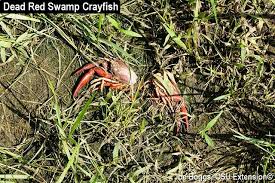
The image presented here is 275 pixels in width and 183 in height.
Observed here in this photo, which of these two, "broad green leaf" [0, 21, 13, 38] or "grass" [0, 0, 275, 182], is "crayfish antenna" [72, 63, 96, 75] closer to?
"grass" [0, 0, 275, 182]

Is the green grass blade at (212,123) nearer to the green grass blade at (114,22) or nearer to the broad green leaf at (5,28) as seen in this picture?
the green grass blade at (114,22)

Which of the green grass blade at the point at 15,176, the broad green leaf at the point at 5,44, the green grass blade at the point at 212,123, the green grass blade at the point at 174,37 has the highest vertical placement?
the green grass blade at the point at 174,37

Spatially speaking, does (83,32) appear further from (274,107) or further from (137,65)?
(274,107)

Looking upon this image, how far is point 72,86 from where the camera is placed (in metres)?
2.83

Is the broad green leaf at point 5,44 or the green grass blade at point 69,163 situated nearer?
the green grass blade at point 69,163

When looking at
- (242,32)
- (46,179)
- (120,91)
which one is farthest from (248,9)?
(46,179)

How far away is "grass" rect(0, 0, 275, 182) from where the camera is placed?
2.77 meters

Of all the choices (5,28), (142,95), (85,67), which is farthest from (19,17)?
(142,95)

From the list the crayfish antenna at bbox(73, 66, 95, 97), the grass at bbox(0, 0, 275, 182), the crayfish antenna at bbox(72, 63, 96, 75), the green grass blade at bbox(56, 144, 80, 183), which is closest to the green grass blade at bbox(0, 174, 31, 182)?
the grass at bbox(0, 0, 275, 182)

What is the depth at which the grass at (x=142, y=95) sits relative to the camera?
277 centimetres

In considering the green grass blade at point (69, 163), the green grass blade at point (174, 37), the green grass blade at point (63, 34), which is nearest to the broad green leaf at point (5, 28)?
the green grass blade at point (63, 34)

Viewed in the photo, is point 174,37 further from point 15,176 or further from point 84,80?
point 15,176

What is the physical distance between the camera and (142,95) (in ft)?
9.25

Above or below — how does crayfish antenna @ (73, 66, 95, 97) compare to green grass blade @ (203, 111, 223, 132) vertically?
above
